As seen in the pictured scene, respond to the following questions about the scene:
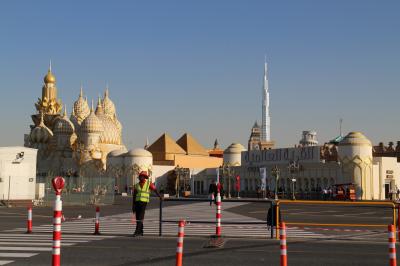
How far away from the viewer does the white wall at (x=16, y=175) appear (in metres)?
45.7

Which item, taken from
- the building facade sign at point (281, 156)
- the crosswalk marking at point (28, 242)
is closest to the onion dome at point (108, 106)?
the building facade sign at point (281, 156)

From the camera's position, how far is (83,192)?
44.3 metres

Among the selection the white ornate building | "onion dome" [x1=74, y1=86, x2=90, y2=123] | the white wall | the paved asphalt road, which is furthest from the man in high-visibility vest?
"onion dome" [x1=74, y1=86, x2=90, y2=123]

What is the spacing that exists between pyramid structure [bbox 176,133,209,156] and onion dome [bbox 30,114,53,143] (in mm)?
34141

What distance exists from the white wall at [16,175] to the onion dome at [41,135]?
73.4 metres

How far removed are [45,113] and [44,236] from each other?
116 metres

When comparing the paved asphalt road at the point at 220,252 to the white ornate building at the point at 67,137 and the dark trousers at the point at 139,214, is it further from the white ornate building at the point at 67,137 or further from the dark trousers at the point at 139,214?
the white ornate building at the point at 67,137

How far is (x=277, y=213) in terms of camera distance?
54.1 feet

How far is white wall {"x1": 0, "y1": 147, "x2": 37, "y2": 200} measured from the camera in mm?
45719

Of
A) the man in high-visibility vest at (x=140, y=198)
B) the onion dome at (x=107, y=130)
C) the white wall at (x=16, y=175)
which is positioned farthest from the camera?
the onion dome at (x=107, y=130)

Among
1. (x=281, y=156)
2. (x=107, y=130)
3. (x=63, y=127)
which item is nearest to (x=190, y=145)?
(x=107, y=130)

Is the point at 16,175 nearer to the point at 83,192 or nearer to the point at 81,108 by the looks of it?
the point at 83,192

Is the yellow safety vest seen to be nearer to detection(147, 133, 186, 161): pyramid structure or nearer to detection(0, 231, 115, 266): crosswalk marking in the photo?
detection(0, 231, 115, 266): crosswalk marking

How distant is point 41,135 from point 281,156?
57093 millimetres
